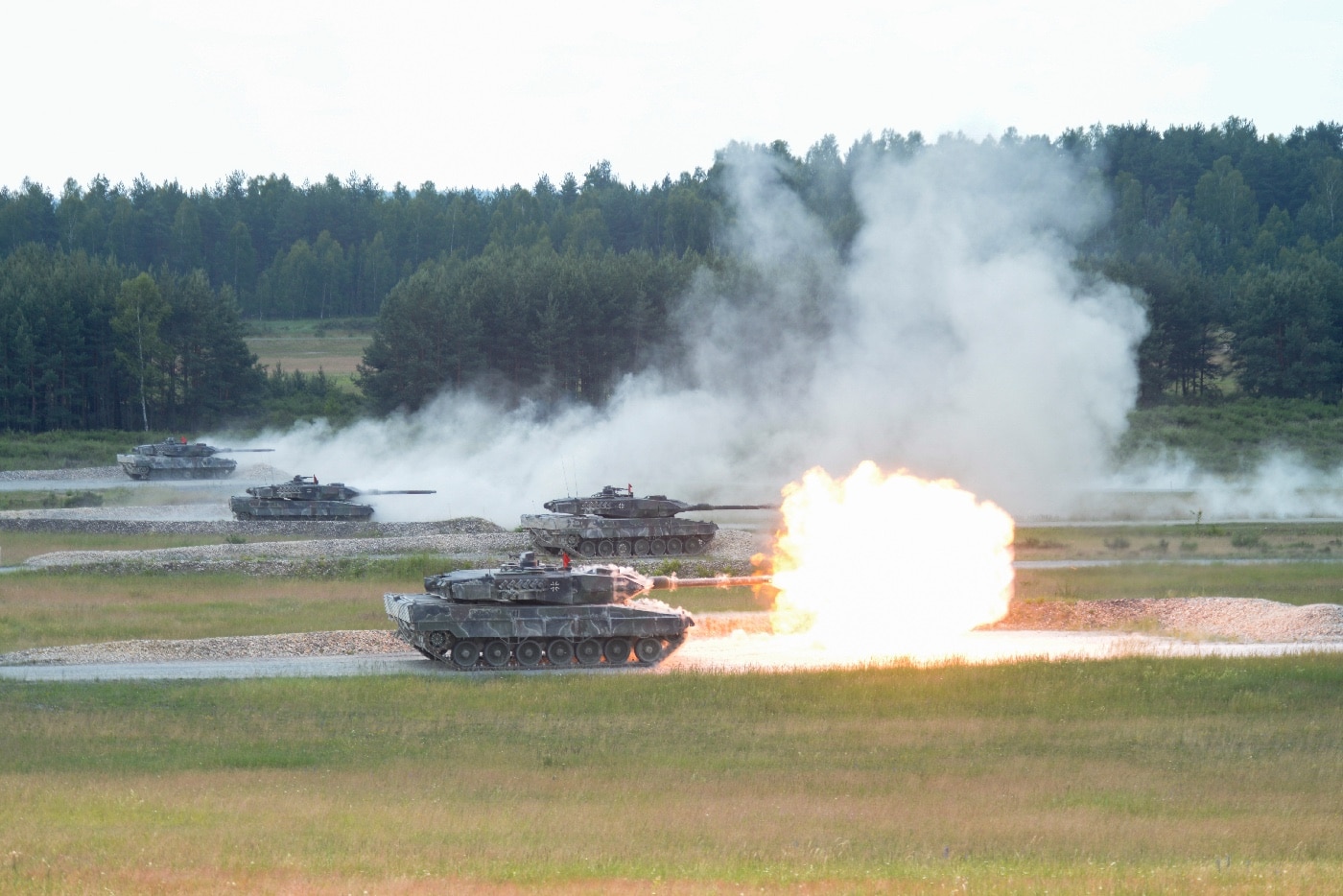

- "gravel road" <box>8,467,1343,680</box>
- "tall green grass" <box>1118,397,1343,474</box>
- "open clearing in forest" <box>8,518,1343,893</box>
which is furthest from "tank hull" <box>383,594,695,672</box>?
"tall green grass" <box>1118,397,1343,474</box>

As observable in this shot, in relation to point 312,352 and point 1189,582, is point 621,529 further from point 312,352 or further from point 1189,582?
point 312,352

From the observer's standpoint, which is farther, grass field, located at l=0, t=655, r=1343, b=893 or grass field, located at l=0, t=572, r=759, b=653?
grass field, located at l=0, t=572, r=759, b=653

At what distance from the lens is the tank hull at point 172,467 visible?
76500 mm

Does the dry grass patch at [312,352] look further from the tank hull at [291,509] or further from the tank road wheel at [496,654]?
the tank road wheel at [496,654]

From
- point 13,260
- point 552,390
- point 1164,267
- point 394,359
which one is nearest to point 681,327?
point 552,390

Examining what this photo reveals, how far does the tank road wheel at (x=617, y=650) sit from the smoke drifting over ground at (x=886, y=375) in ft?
103

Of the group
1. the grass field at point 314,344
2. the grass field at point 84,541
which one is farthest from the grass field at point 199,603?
the grass field at point 314,344

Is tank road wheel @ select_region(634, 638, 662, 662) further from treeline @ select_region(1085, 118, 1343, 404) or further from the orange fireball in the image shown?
treeline @ select_region(1085, 118, 1343, 404)

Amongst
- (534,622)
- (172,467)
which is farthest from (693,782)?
(172,467)

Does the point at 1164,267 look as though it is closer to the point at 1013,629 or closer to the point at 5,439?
the point at 1013,629

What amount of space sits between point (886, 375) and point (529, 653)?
38.5 meters

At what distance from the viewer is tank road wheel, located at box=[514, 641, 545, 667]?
29938 mm

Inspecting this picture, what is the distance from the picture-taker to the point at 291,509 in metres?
57.9

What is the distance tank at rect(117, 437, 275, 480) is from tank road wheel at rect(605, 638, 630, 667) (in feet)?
164
